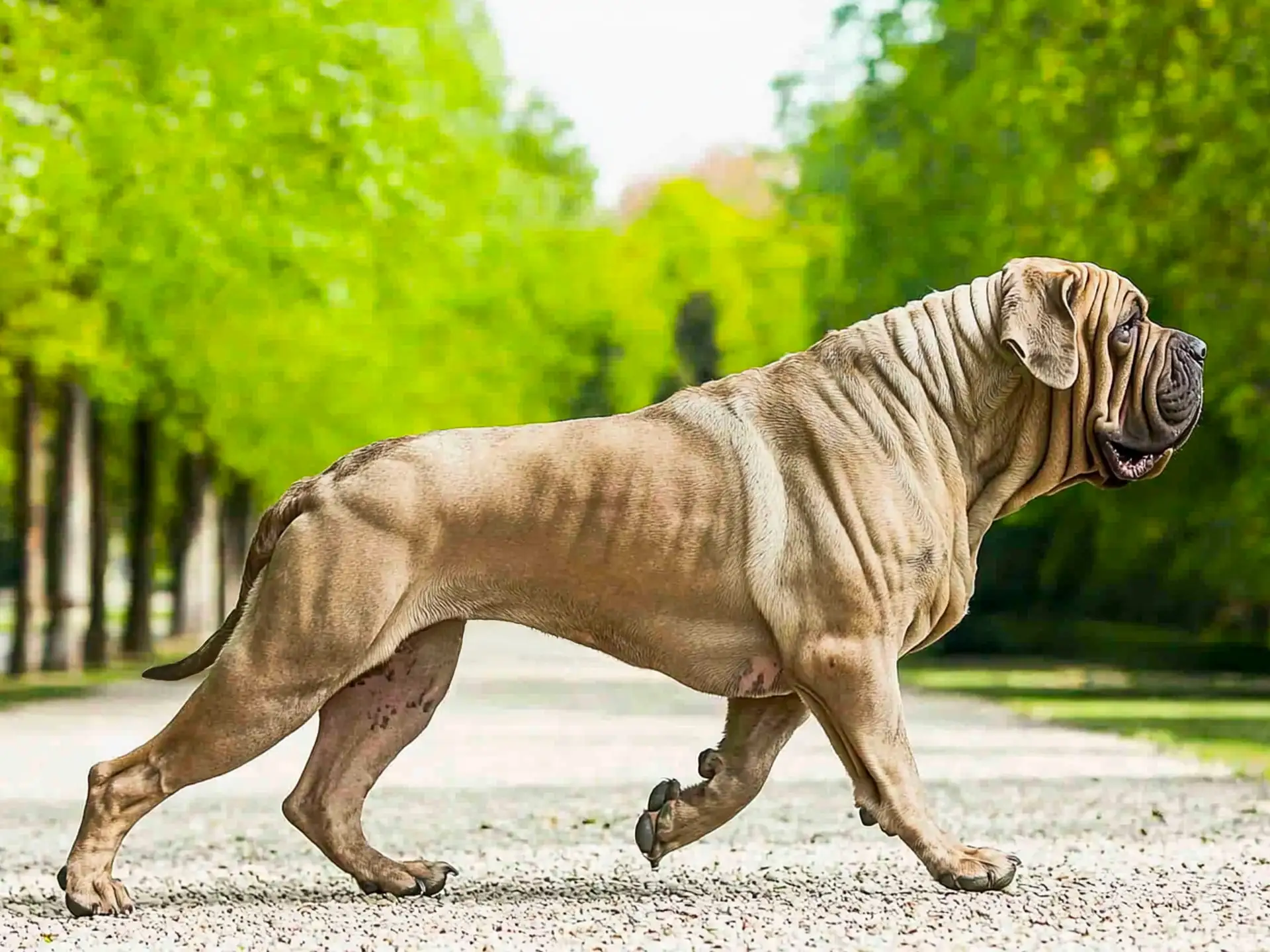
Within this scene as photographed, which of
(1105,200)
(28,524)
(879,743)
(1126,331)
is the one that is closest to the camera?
(879,743)

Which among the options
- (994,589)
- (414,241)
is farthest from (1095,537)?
(414,241)

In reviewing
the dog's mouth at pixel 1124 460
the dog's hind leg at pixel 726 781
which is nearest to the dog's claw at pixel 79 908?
the dog's hind leg at pixel 726 781

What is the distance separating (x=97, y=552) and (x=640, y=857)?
70.5ft

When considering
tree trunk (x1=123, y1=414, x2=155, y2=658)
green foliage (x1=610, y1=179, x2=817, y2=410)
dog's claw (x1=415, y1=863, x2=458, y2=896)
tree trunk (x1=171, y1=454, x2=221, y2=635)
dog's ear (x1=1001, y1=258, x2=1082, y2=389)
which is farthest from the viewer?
green foliage (x1=610, y1=179, x2=817, y2=410)

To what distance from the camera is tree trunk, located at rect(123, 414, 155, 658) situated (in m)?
29.7

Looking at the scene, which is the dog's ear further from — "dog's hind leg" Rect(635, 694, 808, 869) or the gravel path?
the gravel path

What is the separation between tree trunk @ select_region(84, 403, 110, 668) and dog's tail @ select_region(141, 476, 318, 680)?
22.2 m

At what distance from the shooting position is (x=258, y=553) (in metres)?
6.95

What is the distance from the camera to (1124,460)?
6.88 m

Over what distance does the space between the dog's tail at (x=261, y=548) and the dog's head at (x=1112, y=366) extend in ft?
8.25

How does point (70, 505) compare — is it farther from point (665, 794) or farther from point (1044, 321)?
point (1044, 321)

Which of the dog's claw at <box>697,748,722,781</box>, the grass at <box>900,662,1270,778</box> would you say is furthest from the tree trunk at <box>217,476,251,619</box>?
the dog's claw at <box>697,748,722,781</box>

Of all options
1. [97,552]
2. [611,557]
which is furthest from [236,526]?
[611,557]

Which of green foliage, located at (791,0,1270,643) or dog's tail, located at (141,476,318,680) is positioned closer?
dog's tail, located at (141,476,318,680)
